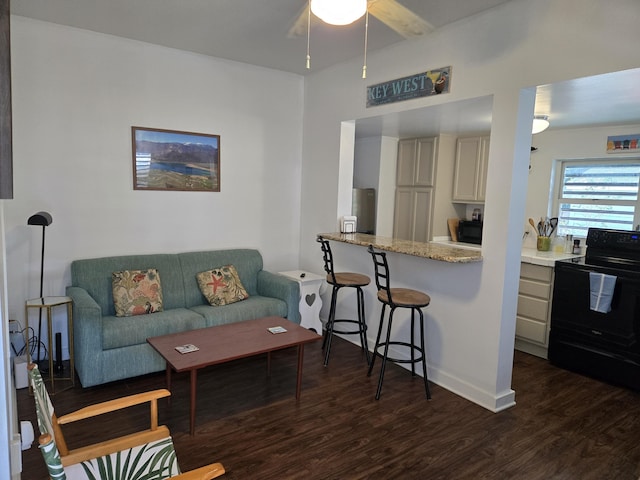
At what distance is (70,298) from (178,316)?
80 cm

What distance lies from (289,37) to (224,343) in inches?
78.6

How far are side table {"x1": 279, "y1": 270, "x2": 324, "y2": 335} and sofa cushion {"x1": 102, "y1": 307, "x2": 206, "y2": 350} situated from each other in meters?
1.04

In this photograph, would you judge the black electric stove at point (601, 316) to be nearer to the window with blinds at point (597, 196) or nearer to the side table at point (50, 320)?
the window with blinds at point (597, 196)

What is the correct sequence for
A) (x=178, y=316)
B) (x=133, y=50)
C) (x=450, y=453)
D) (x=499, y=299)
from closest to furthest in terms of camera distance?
(x=450, y=453) → (x=499, y=299) → (x=178, y=316) → (x=133, y=50)

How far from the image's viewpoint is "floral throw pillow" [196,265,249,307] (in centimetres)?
387

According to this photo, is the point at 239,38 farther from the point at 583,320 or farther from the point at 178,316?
the point at 583,320

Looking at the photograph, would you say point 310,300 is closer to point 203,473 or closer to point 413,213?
point 413,213

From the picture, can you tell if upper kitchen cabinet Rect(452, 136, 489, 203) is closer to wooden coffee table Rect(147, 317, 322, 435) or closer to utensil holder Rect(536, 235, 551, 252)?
utensil holder Rect(536, 235, 551, 252)

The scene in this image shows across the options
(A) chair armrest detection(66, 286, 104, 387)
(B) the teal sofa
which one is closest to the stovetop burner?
(B) the teal sofa

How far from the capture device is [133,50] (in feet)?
12.2

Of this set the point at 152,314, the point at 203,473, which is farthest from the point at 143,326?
the point at 203,473

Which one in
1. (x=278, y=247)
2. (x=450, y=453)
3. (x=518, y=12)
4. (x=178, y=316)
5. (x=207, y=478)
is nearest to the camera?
(x=207, y=478)

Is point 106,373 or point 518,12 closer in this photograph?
point 518,12

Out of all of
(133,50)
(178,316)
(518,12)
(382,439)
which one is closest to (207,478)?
(382,439)
